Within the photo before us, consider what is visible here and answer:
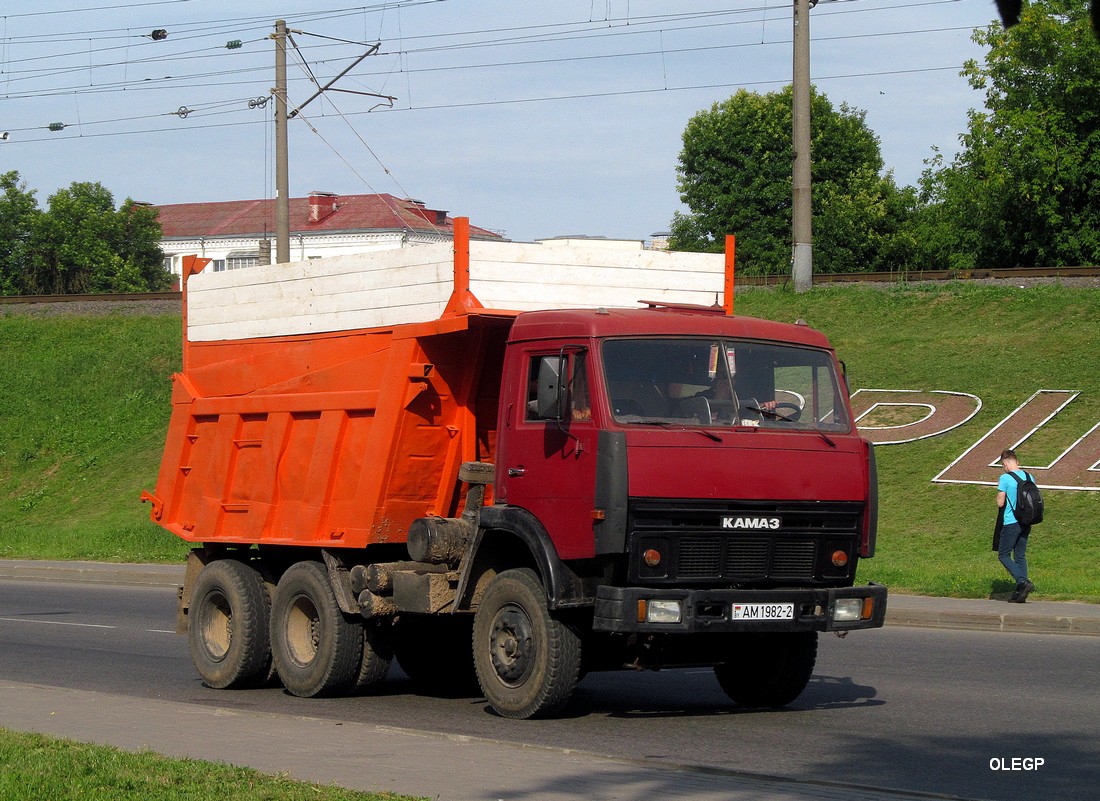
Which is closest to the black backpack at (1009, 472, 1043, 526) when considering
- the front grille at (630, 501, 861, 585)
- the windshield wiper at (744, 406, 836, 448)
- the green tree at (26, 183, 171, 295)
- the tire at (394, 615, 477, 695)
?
the tire at (394, 615, 477, 695)

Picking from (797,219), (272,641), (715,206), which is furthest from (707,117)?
(272,641)

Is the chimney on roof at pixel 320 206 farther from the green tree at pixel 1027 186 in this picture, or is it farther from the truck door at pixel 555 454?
the truck door at pixel 555 454

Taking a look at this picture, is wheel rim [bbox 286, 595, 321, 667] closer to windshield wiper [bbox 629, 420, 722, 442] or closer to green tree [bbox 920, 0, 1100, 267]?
windshield wiper [bbox 629, 420, 722, 442]

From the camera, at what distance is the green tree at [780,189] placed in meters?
67.4

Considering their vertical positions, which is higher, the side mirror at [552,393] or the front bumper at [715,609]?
the side mirror at [552,393]

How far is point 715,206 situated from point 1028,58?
61.5 meters

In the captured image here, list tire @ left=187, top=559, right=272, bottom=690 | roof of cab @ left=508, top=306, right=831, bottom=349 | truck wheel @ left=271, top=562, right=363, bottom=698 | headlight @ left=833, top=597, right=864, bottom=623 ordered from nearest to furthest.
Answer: headlight @ left=833, top=597, right=864, bottom=623, roof of cab @ left=508, top=306, right=831, bottom=349, truck wheel @ left=271, top=562, right=363, bottom=698, tire @ left=187, top=559, right=272, bottom=690

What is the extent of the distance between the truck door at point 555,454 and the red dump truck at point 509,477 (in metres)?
0.02

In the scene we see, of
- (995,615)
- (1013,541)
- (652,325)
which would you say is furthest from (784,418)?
(1013,541)

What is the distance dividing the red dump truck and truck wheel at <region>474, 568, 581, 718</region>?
2cm

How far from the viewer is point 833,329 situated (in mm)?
31656

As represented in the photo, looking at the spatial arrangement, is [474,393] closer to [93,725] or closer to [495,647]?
[495,647]

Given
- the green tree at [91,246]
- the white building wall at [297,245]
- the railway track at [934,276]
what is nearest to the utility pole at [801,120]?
the railway track at [934,276]

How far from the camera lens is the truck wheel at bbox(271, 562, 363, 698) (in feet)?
35.9
